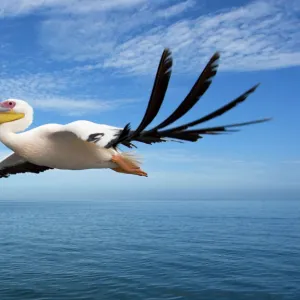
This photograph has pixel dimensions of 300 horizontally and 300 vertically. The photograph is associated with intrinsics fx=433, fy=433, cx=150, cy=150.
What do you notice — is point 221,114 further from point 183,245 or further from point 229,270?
point 183,245

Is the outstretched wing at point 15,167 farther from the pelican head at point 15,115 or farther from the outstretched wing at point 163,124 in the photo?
the outstretched wing at point 163,124

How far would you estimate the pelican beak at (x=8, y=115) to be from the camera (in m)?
5.41

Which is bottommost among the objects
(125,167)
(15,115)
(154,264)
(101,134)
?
(154,264)

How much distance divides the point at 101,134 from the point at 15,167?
3546mm

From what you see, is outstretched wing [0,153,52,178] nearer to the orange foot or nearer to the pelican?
the pelican

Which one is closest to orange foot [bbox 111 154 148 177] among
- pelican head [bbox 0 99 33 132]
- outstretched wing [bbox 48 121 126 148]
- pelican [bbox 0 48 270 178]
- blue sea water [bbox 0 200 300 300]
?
pelican [bbox 0 48 270 178]

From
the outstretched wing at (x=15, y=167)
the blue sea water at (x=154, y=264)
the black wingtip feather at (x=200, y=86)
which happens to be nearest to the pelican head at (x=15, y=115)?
the outstretched wing at (x=15, y=167)

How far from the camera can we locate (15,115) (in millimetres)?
5434

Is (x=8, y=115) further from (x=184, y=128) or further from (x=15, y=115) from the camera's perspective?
(x=184, y=128)

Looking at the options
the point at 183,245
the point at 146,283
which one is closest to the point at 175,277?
the point at 146,283

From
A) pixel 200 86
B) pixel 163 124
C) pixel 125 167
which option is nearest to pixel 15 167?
pixel 125 167

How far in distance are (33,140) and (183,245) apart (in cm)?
11310

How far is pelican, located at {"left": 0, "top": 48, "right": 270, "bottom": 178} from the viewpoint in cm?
398

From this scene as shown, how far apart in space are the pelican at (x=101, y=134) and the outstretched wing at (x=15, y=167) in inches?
65.1
